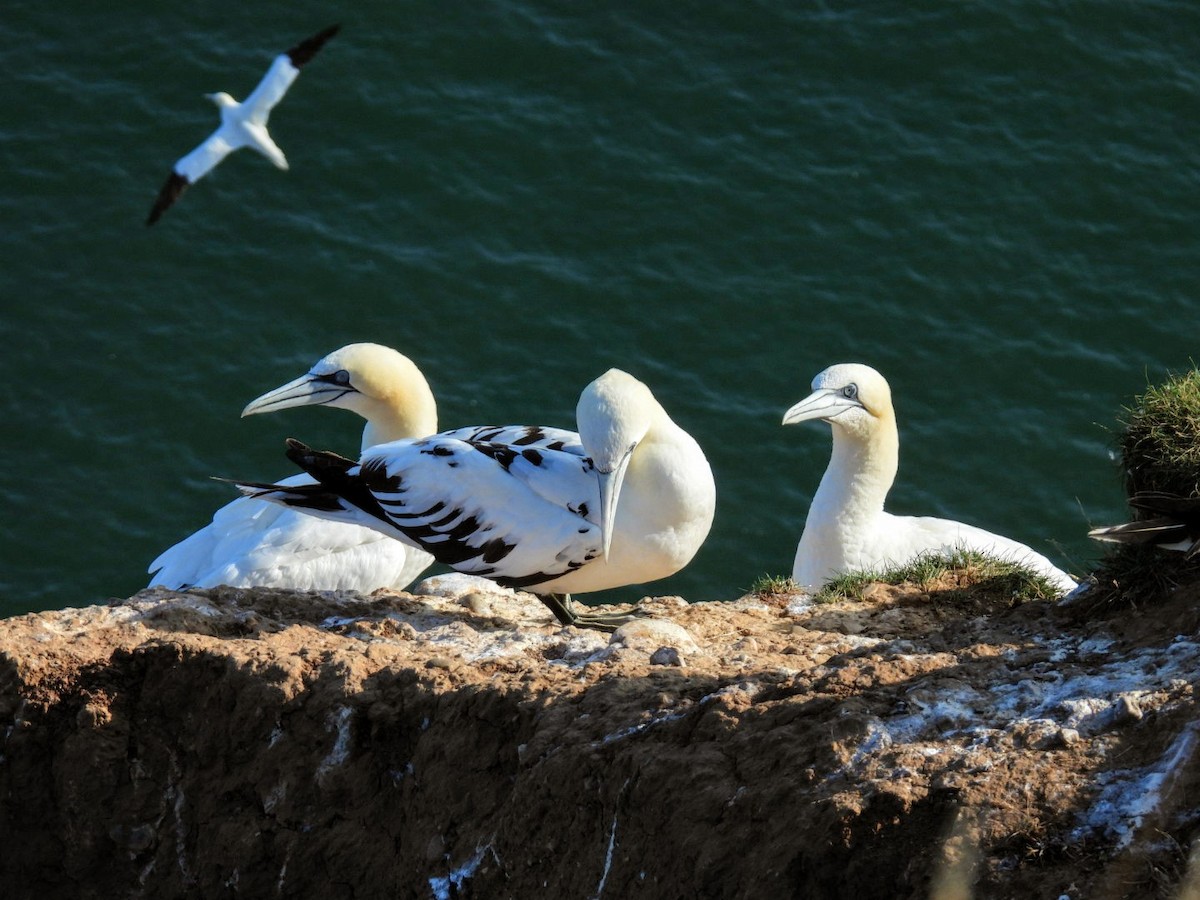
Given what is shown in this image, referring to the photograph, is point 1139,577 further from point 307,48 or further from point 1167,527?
point 307,48

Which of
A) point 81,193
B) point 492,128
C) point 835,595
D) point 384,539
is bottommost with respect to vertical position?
point 384,539

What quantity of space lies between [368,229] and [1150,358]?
604cm

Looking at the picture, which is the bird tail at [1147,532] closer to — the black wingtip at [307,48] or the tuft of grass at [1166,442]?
the tuft of grass at [1166,442]

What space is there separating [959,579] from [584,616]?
1.61 meters

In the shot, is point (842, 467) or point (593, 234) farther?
point (593, 234)

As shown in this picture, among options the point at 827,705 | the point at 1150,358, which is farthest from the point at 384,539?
the point at 1150,358

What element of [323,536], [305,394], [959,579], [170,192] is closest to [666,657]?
[959,579]

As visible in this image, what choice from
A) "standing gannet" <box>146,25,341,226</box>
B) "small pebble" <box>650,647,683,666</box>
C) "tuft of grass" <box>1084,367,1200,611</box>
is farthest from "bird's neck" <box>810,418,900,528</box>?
"standing gannet" <box>146,25,341,226</box>

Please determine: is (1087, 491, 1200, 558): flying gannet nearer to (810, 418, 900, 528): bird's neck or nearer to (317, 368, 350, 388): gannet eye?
(810, 418, 900, 528): bird's neck

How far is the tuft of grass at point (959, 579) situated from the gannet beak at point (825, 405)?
142cm

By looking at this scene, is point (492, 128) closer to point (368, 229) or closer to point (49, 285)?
point (368, 229)

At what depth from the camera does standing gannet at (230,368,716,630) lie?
20.6ft

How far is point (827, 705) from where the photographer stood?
4281mm

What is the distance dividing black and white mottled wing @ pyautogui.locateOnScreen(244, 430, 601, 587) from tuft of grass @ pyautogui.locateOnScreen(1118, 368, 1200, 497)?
2073 millimetres
